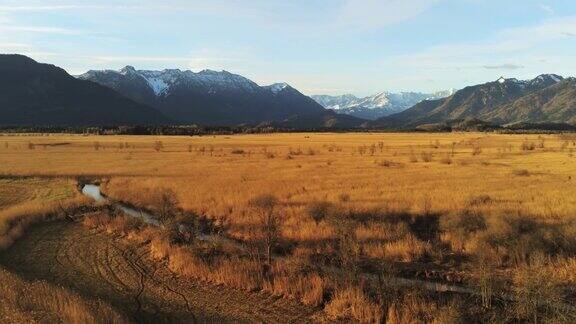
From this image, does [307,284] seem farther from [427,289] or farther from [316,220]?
[316,220]

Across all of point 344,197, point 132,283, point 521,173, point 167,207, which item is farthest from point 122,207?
point 521,173

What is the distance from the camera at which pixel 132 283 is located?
61.3ft

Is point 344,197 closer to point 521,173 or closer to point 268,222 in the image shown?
point 268,222

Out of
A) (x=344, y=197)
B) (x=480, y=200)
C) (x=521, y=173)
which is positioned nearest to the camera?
(x=480, y=200)

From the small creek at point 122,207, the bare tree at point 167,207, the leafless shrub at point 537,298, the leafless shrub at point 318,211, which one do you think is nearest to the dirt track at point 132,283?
the bare tree at point 167,207

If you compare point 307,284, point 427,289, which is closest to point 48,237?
point 307,284

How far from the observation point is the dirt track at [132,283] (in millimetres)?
15781

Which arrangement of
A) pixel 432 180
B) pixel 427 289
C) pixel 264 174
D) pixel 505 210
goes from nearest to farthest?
pixel 427 289, pixel 505 210, pixel 432 180, pixel 264 174

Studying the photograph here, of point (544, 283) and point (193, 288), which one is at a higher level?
point (544, 283)

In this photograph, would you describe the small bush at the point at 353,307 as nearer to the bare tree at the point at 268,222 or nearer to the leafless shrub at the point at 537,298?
the leafless shrub at the point at 537,298

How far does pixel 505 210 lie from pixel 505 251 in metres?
5.36

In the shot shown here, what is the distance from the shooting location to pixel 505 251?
A: 19.9 m

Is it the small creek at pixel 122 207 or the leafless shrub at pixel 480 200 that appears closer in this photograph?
the leafless shrub at pixel 480 200

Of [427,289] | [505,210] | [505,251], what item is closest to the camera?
[427,289]
